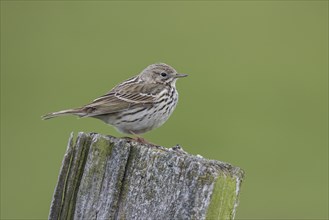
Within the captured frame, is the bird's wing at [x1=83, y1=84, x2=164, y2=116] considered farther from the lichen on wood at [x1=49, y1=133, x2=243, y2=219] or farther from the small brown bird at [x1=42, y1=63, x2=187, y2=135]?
the lichen on wood at [x1=49, y1=133, x2=243, y2=219]

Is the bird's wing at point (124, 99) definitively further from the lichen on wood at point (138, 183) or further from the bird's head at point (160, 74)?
the lichen on wood at point (138, 183)

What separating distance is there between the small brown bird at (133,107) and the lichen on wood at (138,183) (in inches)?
111

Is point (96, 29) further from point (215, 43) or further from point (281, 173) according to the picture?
point (281, 173)

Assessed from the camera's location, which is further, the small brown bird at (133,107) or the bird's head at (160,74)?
the bird's head at (160,74)

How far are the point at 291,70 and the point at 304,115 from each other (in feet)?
10.8

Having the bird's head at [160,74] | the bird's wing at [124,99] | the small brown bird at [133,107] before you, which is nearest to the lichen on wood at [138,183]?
the small brown bird at [133,107]

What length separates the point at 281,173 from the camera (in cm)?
1734

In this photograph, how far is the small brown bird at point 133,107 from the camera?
8977 mm

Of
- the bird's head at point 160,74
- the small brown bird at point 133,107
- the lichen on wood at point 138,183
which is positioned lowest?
the lichen on wood at point 138,183

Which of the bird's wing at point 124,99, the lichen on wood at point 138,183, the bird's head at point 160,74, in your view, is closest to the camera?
the lichen on wood at point 138,183

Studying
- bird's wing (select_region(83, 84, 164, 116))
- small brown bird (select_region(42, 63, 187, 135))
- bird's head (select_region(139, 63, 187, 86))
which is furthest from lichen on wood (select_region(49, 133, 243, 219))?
bird's head (select_region(139, 63, 187, 86))

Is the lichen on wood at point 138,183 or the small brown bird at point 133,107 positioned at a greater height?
the small brown bird at point 133,107

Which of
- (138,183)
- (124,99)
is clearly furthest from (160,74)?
(138,183)

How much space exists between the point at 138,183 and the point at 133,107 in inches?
143
